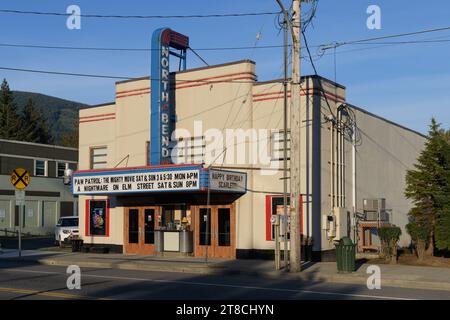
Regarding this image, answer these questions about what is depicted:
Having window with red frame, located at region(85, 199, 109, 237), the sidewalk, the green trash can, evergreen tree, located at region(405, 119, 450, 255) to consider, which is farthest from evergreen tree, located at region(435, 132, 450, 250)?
window with red frame, located at region(85, 199, 109, 237)

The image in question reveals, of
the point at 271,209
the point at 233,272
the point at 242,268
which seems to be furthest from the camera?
the point at 271,209

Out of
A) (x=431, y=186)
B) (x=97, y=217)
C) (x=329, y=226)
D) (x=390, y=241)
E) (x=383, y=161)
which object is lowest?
(x=390, y=241)

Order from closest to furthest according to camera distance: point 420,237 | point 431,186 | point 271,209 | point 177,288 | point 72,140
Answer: point 177,288 < point 420,237 < point 431,186 < point 271,209 < point 72,140

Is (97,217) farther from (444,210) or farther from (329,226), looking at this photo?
(444,210)

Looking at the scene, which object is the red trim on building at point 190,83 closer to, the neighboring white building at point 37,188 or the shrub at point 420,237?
the shrub at point 420,237

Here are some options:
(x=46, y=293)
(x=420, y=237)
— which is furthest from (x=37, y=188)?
(x=46, y=293)

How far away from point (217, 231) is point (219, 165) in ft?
9.00

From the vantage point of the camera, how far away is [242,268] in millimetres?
21531

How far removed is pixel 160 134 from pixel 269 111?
4.83 metres

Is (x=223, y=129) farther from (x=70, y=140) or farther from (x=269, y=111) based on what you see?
(x=70, y=140)

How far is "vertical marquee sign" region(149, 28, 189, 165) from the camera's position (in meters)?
26.7

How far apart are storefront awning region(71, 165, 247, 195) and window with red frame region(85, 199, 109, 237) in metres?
2.19
